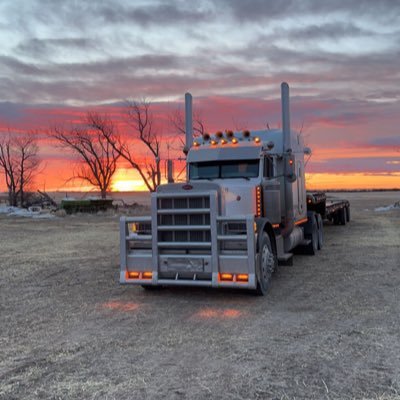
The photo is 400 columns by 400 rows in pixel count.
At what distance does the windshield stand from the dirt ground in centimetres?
236

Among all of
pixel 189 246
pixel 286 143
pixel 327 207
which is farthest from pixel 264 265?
pixel 327 207

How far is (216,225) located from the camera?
7574 millimetres

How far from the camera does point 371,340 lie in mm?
5629

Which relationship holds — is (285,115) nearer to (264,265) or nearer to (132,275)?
(264,265)

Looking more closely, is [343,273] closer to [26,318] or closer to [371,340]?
[371,340]

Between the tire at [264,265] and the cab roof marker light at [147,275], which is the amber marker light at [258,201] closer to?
the tire at [264,265]

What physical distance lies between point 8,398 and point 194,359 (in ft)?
6.37

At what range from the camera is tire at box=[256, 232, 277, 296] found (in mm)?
7812

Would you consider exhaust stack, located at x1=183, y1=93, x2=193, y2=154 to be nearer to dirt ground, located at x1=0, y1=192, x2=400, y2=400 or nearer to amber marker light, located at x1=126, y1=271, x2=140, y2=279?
dirt ground, located at x1=0, y1=192, x2=400, y2=400

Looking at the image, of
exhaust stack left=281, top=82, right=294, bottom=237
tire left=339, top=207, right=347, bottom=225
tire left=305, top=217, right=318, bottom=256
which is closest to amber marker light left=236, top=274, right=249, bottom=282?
exhaust stack left=281, top=82, right=294, bottom=237

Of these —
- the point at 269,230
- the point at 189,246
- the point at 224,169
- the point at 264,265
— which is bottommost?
the point at 264,265

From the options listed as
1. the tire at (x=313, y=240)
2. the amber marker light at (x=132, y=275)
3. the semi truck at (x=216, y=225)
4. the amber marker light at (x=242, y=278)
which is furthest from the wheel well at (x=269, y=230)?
the tire at (x=313, y=240)

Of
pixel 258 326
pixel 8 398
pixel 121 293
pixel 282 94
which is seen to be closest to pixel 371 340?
pixel 258 326

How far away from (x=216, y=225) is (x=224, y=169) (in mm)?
2436
